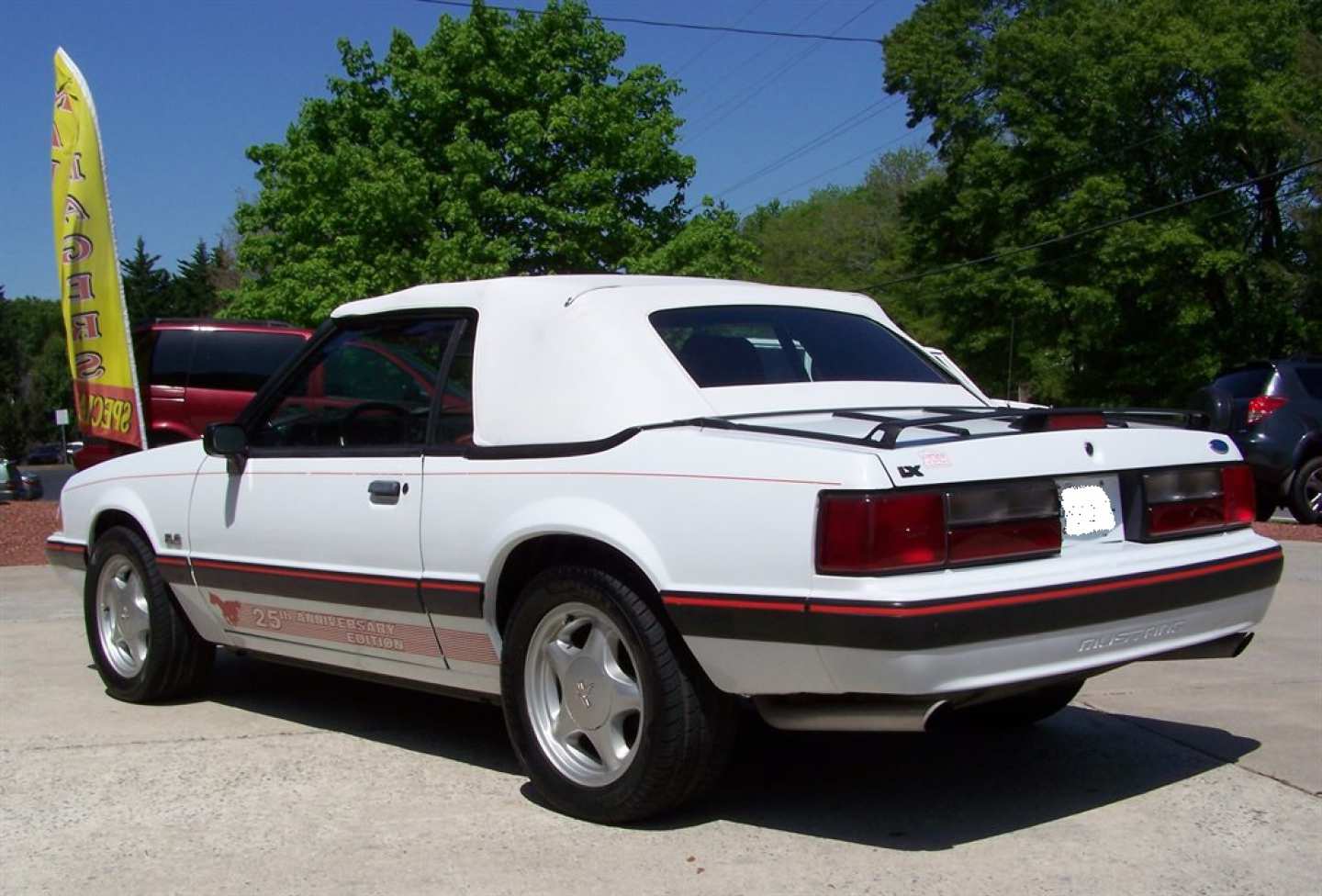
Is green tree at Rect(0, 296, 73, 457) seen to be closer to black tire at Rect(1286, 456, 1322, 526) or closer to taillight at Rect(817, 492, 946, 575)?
black tire at Rect(1286, 456, 1322, 526)

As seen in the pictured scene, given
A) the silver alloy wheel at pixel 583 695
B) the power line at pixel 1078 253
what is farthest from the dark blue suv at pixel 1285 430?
the power line at pixel 1078 253

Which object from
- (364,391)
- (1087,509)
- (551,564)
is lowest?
(551,564)

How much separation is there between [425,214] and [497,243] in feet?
6.31

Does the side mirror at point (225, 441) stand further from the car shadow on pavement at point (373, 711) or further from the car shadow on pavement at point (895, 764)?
the car shadow on pavement at point (895, 764)

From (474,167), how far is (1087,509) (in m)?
27.5

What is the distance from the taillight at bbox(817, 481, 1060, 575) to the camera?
138 inches

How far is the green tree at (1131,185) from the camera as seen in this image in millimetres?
33625

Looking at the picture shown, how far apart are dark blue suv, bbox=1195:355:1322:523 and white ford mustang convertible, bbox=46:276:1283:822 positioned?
9.45m

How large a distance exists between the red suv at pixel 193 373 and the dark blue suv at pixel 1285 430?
9.33 m

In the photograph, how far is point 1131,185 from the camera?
3559 centimetres

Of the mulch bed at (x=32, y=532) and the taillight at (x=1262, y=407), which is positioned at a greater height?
the taillight at (x=1262, y=407)

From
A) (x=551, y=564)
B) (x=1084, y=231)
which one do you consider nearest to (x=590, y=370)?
(x=551, y=564)

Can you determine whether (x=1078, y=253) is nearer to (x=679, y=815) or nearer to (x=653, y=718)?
(x=679, y=815)

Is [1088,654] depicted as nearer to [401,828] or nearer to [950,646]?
[950,646]
